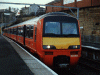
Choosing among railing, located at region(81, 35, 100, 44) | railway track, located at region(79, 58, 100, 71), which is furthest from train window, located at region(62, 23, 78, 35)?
railing, located at region(81, 35, 100, 44)

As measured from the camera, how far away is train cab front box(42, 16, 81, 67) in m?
8.72

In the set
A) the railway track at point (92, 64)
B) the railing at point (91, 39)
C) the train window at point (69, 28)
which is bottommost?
the railway track at point (92, 64)

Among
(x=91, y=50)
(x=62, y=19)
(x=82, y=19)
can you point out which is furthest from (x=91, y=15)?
(x=62, y=19)

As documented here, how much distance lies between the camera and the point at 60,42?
28.8 feet

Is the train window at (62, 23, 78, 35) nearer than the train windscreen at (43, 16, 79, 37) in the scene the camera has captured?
No

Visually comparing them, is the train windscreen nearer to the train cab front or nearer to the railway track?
the train cab front

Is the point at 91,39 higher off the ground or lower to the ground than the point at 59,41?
lower

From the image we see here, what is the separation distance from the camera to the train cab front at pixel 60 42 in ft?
28.6

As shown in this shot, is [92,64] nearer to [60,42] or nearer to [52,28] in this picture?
[60,42]

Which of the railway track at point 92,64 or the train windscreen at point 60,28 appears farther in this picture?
the railway track at point 92,64

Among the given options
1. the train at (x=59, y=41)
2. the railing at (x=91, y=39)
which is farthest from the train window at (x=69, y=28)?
the railing at (x=91, y=39)

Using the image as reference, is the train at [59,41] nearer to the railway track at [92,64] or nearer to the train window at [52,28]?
the train window at [52,28]

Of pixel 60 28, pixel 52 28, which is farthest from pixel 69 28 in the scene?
pixel 52 28

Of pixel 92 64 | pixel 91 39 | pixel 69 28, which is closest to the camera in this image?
pixel 69 28
